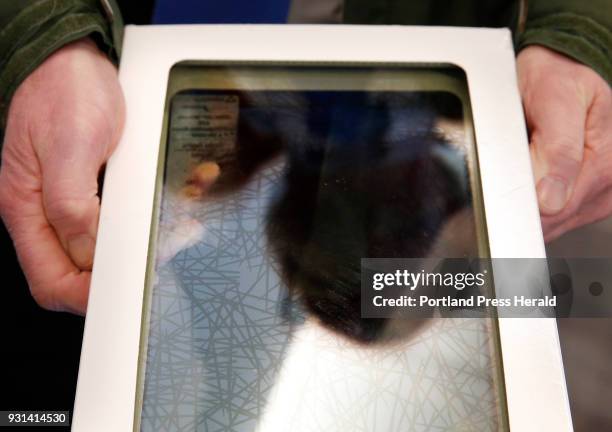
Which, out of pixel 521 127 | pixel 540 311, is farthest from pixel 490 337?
pixel 521 127

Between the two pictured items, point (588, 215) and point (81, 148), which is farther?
point (588, 215)

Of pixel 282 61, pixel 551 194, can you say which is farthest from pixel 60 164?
pixel 551 194

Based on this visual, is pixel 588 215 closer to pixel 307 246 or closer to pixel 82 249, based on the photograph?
pixel 307 246

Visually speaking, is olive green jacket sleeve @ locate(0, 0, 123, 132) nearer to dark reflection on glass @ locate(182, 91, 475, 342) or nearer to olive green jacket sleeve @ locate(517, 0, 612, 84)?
dark reflection on glass @ locate(182, 91, 475, 342)

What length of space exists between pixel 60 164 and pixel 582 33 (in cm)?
39

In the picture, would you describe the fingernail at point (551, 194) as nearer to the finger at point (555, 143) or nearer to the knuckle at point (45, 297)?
the finger at point (555, 143)

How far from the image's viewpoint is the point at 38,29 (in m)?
0.43

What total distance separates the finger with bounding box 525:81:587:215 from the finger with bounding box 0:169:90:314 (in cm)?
31

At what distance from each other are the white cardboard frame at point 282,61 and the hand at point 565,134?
3 centimetres

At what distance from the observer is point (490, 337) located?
35 centimetres

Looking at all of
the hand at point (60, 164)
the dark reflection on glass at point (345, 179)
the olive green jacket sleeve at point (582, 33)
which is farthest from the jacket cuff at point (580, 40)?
the hand at point (60, 164)

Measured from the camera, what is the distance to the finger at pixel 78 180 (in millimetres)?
380

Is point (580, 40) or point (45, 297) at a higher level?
point (580, 40)

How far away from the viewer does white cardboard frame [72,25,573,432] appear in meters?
0.33
